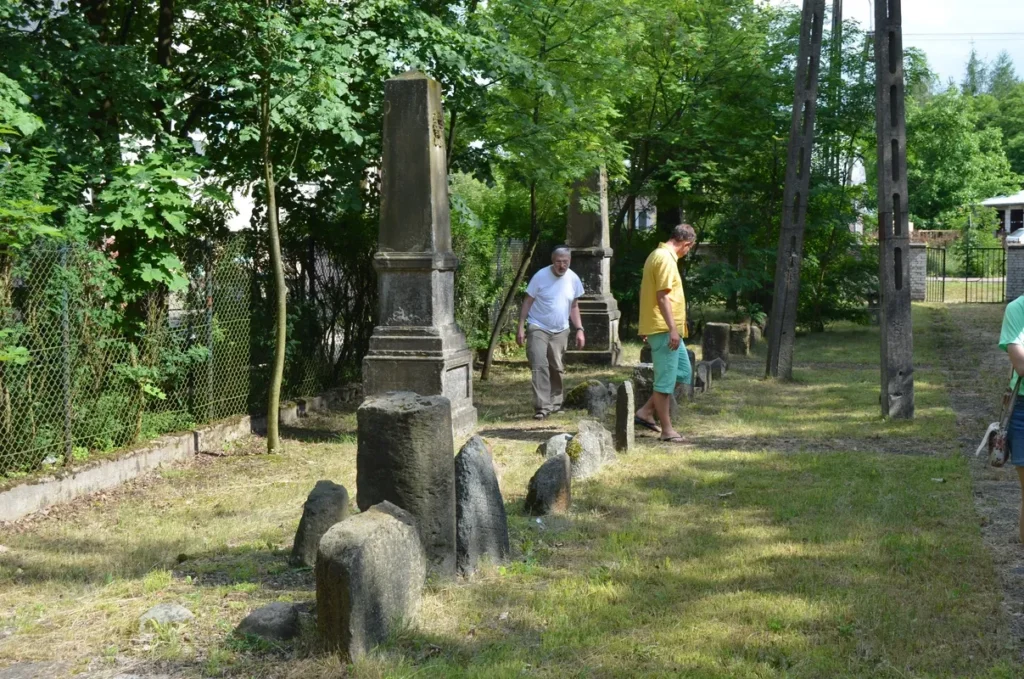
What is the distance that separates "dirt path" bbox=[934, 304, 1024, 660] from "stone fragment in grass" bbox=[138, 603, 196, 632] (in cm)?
408

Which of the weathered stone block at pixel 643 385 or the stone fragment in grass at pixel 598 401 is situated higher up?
the weathered stone block at pixel 643 385

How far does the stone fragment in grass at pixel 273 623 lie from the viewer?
5.18m

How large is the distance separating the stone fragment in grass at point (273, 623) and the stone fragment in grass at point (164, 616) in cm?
37

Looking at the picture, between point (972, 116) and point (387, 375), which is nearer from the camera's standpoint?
point (387, 375)

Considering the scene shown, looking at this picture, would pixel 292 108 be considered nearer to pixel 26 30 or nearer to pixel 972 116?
pixel 26 30

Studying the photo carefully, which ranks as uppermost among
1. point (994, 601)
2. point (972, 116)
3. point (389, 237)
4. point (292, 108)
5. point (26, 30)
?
point (972, 116)

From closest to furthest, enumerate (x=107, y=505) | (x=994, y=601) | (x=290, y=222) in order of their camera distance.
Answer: (x=994, y=601) < (x=107, y=505) < (x=290, y=222)

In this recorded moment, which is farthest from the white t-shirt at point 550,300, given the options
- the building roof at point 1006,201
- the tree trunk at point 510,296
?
the building roof at point 1006,201

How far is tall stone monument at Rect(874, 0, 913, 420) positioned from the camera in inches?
466

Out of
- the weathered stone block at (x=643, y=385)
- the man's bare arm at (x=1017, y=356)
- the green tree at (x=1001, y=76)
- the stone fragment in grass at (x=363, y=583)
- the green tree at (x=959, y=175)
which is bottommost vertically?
the stone fragment in grass at (x=363, y=583)

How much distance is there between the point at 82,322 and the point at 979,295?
3385 centimetres

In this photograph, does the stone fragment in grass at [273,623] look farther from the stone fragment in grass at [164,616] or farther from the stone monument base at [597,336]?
the stone monument base at [597,336]

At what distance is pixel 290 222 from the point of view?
Answer: 12883 millimetres

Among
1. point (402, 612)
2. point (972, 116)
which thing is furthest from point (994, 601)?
point (972, 116)
